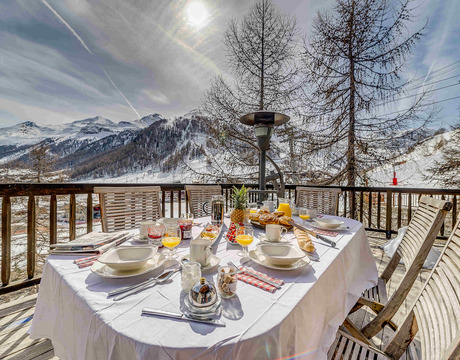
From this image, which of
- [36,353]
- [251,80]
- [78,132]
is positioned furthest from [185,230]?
[78,132]

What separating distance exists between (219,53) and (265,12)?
6.08 feet

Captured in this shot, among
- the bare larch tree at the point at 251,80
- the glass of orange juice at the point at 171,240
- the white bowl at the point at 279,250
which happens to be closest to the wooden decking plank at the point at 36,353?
the glass of orange juice at the point at 171,240

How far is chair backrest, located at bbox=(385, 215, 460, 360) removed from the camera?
0.68 m

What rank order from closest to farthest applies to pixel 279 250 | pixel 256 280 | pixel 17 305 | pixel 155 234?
pixel 256 280
pixel 279 250
pixel 155 234
pixel 17 305

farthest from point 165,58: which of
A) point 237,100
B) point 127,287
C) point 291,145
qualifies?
point 127,287

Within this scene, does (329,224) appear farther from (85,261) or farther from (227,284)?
(85,261)

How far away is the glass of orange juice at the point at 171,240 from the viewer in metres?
1.03

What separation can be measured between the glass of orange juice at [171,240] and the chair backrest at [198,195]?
1.34m

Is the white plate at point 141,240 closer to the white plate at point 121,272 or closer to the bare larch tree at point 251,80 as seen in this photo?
the white plate at point 121,272

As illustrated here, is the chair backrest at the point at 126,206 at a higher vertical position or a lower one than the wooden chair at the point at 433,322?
higher

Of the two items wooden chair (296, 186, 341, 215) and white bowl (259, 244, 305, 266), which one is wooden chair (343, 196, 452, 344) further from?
Answer: wooden chair (296, 186, 341, 215)

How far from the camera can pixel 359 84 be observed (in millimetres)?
5625

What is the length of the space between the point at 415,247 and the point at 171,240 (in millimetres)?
1435

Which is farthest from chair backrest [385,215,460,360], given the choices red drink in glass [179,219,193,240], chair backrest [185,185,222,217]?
chair backrest [185,185,222,217]
